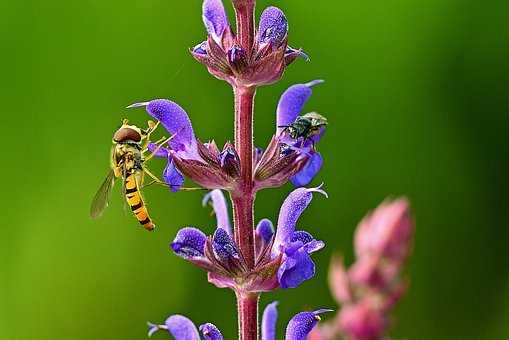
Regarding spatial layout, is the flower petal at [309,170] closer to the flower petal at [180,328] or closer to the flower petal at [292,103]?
the flower petal at [292,103]

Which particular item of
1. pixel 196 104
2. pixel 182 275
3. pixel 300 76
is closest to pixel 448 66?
pixel 300 76

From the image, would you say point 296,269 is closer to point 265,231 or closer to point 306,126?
point 265,231

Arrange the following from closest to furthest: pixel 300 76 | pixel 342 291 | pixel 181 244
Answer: pixel 342 291, pixel 181 244, pixel 300 76

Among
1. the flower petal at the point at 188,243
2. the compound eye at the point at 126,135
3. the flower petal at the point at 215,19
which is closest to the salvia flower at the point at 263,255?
the flower petal at the point at 188,243

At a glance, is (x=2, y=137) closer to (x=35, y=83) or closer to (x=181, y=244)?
(x=35, y=83)

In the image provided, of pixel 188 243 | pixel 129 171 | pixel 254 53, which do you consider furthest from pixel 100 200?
pixel 254 53

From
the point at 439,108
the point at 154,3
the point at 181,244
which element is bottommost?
the point at 439,108

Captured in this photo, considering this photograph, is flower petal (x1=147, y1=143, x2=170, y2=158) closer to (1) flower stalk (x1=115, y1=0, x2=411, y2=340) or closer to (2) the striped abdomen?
(1) flower stalk (x1=115, y1=0, x2=411, y2=340)

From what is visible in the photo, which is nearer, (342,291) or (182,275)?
(342,291)

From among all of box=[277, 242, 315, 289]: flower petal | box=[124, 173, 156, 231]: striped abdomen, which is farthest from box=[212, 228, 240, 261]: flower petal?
box=[124, 173, 156, 231]: striped abdomen
